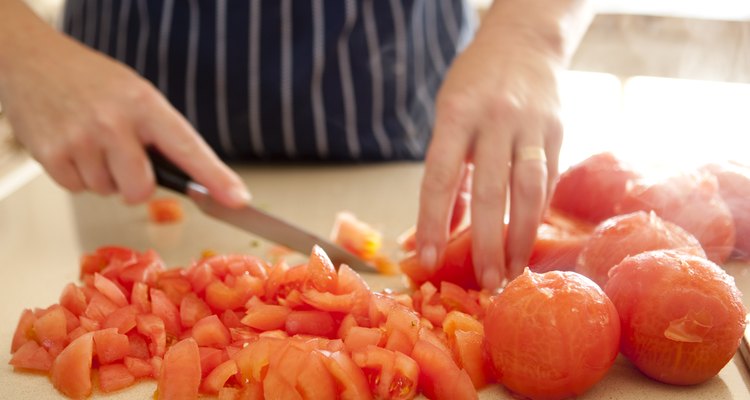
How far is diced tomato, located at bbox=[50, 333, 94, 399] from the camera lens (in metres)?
0.95

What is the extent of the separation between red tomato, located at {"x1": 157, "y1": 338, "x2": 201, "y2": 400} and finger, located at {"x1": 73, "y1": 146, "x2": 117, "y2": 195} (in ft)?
1.76

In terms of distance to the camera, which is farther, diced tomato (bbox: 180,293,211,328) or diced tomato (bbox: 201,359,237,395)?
diced tomato (bbox: 180,293,211,328)

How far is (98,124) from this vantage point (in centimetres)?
131

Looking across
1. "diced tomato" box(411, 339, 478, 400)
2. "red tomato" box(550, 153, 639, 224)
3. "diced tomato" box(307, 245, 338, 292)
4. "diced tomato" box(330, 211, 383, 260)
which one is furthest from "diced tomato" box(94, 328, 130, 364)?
"red tomato" box(550, 153, 639, 224)

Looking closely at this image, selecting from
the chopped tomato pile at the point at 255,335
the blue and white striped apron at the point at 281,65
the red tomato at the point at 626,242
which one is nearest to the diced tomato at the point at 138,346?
the chopped tomato pile at the point at 255,335

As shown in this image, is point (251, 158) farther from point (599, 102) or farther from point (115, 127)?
point (599, 102)

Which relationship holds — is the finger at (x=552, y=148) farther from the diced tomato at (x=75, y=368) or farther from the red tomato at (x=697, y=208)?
the diced tomato at (x=75, y=368)

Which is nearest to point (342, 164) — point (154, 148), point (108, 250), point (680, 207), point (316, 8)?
point (316, 8)

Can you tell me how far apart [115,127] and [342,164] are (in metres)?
0.65

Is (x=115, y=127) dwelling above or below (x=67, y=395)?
above

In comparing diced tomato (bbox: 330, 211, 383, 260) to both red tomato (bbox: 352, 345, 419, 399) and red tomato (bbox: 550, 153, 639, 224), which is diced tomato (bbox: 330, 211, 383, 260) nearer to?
Result: red tomato (bbox: 550, 153, 639, 224)

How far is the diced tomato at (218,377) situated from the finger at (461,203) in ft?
1.67

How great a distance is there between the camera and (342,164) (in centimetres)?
187

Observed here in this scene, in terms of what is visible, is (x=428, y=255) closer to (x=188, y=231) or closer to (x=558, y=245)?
(x=558, y=245)
